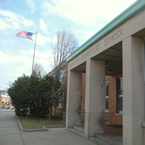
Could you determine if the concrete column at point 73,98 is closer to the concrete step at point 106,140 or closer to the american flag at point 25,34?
the concrete step at point 106,140

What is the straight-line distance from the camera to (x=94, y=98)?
12.5m

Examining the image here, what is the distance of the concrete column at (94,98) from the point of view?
12328 mm

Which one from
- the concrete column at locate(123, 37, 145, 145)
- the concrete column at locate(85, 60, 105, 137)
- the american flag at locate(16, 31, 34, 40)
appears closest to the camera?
the concrete column at locate(123, 37, 145, 145)

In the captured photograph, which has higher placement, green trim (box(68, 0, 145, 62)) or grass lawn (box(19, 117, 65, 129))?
green trim (box(68, 0, 145, 62))

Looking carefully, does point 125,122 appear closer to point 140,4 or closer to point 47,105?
point 140,4

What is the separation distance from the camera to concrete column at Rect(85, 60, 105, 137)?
12.3 metres

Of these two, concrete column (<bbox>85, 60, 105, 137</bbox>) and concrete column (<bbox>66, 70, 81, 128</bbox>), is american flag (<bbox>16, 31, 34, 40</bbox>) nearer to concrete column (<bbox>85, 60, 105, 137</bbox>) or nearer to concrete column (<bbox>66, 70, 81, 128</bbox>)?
concrete column (<bbox>66, 70, 81, 128</bbox>)

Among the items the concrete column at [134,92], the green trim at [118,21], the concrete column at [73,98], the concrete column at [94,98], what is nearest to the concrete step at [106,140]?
the concrete column at [94,98]

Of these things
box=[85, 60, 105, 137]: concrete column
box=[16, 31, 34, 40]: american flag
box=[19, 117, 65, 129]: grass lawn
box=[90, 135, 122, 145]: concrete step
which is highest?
box=[16, 31, 34, 40]: american flag

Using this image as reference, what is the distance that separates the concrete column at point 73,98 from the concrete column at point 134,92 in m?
7.98

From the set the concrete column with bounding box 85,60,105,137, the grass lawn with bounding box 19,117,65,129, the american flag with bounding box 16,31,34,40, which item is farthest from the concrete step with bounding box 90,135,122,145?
the american flag with bounding box 16,31,34,40

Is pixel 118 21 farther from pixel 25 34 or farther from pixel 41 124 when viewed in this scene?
pixel 25 34

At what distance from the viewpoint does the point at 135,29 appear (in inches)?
327

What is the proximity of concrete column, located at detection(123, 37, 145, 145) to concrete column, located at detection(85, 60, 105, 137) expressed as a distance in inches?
153
